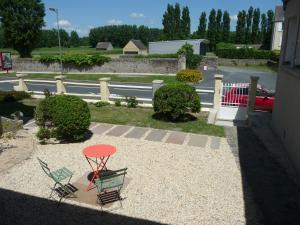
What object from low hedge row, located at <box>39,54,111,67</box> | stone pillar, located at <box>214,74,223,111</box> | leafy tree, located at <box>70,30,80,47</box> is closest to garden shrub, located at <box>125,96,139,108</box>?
stone pillar, located at <box>214,74,223,111</box>

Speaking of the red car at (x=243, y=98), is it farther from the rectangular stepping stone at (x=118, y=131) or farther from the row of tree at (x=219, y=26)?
the row of tree at (x=219, y=26)

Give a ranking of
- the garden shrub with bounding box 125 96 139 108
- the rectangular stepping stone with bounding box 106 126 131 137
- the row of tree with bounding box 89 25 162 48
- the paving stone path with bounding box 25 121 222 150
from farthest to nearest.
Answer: the row of tree with bounding box 89 25 162 48
the garden shrub with bounding box 125 96 139 108
the rectangular stepping stone with bounding box 106 126 131 137
the paving stone path with bounding box 25 121 222 150

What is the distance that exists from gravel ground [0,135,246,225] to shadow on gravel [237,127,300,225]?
0.28m

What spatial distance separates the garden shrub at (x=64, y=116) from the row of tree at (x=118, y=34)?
10726cm

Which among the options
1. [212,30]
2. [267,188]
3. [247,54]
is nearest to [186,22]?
[212,30]

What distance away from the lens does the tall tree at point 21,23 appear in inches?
1487

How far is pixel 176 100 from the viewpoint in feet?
38.5

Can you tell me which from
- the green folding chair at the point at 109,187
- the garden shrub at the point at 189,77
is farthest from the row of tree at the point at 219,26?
the green folding chair at the point at 109,187

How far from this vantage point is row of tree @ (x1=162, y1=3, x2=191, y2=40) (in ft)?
251

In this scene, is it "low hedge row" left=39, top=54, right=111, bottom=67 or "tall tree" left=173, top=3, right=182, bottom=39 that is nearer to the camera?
"low hedge row" left=39, top=54, right=111, bottom=67

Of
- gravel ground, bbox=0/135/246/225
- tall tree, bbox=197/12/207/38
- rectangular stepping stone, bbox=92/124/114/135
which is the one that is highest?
tall tree, bbox=197/12/207/38

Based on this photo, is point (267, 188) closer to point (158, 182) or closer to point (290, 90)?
point (158, 182)

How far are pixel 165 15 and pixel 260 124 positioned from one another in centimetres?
7060

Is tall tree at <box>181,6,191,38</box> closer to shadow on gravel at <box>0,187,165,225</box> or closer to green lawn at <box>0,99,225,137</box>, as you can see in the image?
green lawn at <box>0,99,225,137</box>
